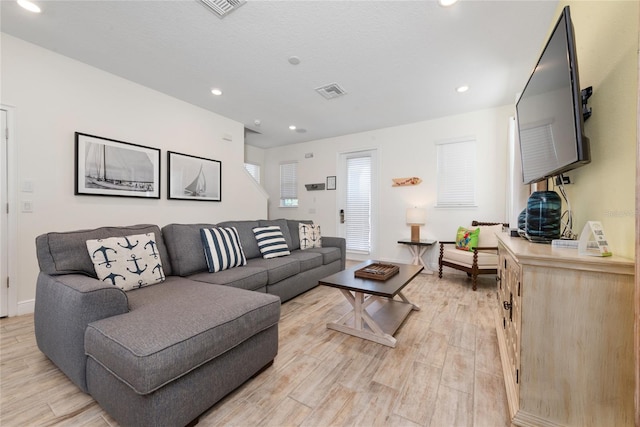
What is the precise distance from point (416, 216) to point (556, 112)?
2.87 meters

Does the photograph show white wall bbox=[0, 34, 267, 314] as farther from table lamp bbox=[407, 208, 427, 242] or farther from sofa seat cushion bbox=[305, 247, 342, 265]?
table lamp bbox=[407, 208, 427, 242]

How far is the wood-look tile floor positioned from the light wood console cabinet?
0.87ft

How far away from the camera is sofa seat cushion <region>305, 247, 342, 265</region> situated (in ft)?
11.4

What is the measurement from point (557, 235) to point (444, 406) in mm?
1255

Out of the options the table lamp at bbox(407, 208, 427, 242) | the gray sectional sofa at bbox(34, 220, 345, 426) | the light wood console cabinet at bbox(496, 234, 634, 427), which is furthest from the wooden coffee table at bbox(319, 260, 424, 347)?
the table lamp at bbox(407, 208, 427, 242)

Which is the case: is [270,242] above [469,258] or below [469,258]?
above

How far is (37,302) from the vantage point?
166 centimetres

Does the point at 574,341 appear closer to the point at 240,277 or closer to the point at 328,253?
the point at 240,277

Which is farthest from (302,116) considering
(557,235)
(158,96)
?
(557,235)

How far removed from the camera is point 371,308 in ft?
8.48

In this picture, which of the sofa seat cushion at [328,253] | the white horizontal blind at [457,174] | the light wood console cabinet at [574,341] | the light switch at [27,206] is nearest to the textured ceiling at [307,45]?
the white horizontal blind at [457,174]

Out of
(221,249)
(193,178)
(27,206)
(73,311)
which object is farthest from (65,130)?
(73,311)

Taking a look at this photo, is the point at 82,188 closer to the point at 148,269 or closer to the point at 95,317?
the point at 148,269

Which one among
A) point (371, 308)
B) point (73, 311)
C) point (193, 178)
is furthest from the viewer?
point (193, 178)
